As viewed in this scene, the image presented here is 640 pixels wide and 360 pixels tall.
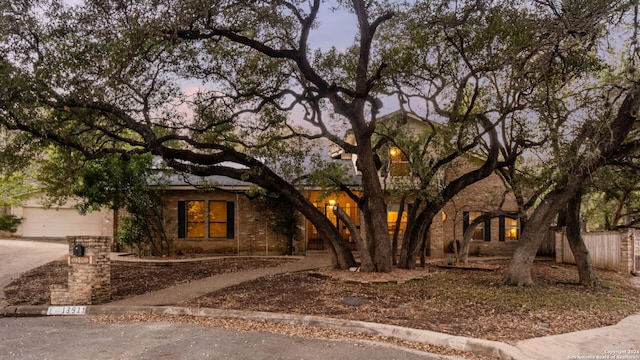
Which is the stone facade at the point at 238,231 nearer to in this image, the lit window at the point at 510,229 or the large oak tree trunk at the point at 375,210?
the large oak tree trunk at the point at 375,210

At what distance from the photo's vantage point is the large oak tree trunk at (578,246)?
1269 centimetres

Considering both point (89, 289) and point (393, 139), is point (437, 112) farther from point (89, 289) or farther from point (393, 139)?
point (89, 289)

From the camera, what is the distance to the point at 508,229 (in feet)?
73.6

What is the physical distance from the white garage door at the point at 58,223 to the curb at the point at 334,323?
21194 millimetres

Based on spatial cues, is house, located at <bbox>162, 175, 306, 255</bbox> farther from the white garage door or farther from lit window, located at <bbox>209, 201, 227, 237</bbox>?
the white garage door

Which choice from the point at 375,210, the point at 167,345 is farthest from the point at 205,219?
the point at 167,345

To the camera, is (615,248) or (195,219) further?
(195,219)

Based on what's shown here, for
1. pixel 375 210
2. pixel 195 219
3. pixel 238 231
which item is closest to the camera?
pixel 375 210

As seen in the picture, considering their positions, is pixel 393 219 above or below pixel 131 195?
below

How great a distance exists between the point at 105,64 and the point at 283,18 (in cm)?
441

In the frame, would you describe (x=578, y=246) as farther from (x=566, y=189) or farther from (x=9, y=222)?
(x=9, y=222)

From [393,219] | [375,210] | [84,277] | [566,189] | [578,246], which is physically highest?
[566,189]

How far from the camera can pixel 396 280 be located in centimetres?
1298

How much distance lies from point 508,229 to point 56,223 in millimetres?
25464
